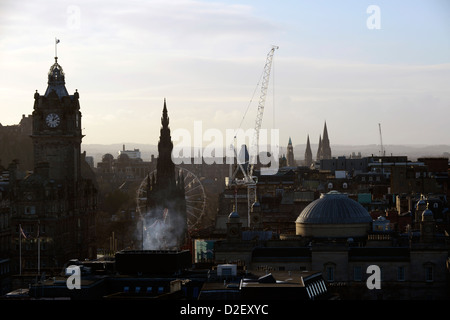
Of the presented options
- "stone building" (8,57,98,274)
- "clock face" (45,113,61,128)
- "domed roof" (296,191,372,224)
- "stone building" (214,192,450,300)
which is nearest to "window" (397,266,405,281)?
"stone building" (214,192,450,300)

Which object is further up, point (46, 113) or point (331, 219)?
point (46, 113)

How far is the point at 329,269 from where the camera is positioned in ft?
454

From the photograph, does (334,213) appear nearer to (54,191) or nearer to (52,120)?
(54,191)

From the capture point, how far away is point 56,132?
191125mm

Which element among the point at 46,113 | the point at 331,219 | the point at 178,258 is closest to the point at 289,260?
the point at 331,219

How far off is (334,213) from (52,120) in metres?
51.9

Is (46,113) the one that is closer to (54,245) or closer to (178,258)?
(54,245)

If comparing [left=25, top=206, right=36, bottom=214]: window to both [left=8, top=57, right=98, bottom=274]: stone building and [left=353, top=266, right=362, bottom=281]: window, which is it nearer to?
[left=8, top=57, right=98, bottom=274]: stone building

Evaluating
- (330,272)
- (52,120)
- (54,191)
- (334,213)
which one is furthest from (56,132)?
(330,272)

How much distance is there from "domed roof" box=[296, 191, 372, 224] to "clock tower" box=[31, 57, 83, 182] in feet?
153

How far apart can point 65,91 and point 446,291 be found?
242 ft

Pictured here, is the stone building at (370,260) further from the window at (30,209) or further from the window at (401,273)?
the window at (30,209)

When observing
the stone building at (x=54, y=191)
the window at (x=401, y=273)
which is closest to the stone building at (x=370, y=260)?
the window at (x=401, y=273)

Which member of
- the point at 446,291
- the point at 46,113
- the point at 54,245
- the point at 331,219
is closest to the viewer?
the point at 446,291
